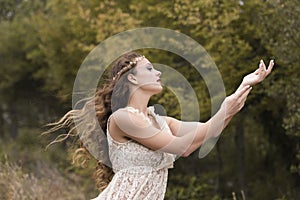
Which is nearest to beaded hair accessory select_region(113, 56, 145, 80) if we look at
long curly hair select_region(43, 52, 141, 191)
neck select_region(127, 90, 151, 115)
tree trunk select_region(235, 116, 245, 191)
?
long curly hair select_region(43, 52, 141, 191)

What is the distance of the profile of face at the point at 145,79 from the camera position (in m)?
3.64

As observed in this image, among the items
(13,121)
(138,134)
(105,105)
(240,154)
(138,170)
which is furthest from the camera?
(13,121)

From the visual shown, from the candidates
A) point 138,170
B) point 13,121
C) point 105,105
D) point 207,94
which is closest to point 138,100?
point 105,105

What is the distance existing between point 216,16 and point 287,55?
5.38 feet

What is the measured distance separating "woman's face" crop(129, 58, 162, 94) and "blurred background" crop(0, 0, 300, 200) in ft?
12.7

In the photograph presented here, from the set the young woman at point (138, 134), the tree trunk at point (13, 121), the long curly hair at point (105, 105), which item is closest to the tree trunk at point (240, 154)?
the long curly hair at point (105, 105)

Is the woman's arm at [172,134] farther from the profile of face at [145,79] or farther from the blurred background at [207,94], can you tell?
the blurred background at [207,94]

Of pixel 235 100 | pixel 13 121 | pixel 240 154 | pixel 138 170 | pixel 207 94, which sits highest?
pixel 235 100

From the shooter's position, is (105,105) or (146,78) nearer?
(146,78)

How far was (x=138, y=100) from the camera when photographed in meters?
3.68

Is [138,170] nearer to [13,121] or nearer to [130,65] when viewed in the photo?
[130,65]

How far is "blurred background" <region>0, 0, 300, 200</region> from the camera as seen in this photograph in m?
8.50

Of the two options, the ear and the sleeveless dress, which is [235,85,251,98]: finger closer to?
the sleeveless dress

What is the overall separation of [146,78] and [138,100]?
0.41ft
